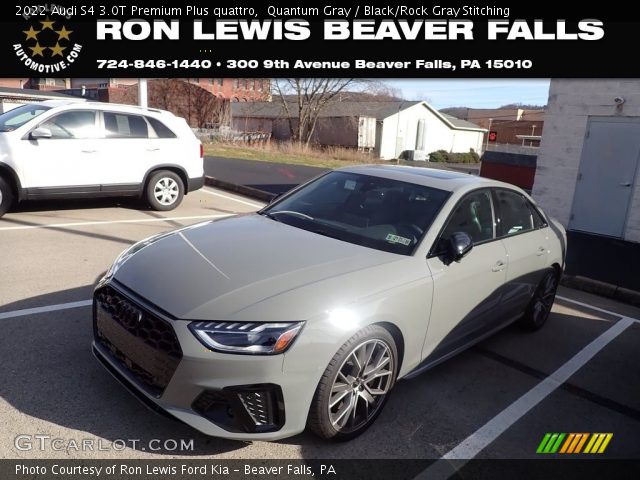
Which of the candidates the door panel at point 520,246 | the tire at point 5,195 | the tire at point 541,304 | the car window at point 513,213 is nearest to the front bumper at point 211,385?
the door panel at point 520,246

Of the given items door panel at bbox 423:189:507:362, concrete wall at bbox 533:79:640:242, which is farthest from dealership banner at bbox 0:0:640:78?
door panel at bbox 423:189:507:362

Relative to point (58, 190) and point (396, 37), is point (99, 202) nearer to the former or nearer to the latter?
point (58, 190)

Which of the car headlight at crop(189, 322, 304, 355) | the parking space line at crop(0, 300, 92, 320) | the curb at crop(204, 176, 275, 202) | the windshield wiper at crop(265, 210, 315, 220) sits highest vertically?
the windshield wiper at crop(265, 210, 315, 220)

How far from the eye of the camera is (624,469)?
9.92ft

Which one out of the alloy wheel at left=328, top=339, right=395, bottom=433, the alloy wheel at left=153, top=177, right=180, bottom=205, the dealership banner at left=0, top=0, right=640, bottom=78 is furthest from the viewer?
the dealership banner at left=0, top=0, right=640, bottom=78

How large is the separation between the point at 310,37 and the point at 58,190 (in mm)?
8709

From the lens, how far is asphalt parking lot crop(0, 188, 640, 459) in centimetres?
290

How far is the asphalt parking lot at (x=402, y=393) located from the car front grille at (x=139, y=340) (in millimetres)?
378

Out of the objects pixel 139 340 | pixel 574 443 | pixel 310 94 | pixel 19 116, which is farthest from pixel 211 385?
pixel 310 94

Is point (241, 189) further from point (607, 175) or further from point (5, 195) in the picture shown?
point (607, 175)

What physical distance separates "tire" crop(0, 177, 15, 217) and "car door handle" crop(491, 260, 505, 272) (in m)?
6.90

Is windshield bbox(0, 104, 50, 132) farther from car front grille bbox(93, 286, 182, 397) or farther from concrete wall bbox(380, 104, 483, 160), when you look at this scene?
concrete wall bbox(380, 104, 483, 160)

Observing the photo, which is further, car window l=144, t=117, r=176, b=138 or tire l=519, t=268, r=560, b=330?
car window l=144, t=117, r=176, b=138

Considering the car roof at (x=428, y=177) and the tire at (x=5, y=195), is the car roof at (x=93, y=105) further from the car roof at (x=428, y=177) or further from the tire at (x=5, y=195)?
the car roof at (x=428, y=177)
